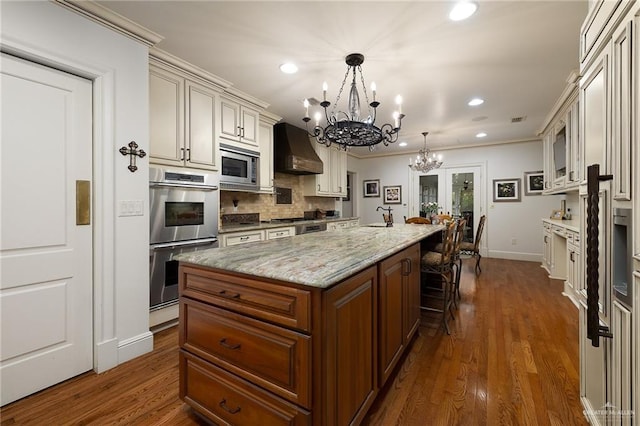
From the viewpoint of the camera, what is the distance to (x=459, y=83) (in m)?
3.17

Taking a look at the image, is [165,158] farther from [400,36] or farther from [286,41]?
[400,36]

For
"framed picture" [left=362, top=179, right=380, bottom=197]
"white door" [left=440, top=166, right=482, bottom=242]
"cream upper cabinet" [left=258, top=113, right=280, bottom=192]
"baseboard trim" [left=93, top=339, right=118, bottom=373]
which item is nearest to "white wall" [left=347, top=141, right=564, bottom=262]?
"white door" [left=440, top=166, right=482, bottom=242]

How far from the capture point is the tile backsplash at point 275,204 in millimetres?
4020

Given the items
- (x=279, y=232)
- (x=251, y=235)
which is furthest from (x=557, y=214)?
(x=251, y=235)

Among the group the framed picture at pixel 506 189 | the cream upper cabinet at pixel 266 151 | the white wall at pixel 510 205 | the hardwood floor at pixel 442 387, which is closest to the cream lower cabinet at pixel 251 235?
the cream upper cabinet at pixel 266 151

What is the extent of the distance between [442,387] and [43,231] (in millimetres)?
2719

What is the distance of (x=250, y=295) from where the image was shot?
1.21 metres

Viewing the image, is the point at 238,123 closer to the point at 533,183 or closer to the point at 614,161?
the point at 614,161

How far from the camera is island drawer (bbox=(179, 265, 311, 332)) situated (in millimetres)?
1071

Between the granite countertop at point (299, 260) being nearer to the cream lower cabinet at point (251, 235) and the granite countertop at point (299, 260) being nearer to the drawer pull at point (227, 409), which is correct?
the drawer pull at point (227, 409)

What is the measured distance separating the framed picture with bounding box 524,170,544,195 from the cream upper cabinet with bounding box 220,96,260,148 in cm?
557

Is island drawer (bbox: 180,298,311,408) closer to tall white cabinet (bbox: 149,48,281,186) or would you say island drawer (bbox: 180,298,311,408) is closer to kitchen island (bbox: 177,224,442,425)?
kitchen island (bbox: 177,224,442,425)

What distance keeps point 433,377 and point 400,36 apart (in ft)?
8.48

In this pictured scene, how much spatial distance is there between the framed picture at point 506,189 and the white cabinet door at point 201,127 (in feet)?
19.2
